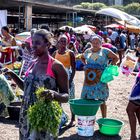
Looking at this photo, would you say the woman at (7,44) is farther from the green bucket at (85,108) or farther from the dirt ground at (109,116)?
the green bucket at (85,108)

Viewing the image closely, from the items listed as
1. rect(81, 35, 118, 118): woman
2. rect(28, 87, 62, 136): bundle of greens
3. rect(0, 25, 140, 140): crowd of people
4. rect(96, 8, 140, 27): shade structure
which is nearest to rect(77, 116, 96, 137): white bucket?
rect(0, 25, 140, 140): crowd of people

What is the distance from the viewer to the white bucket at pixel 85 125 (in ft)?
19.1

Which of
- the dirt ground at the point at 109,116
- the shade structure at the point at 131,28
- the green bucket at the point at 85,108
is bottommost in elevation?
the dirt ground at the point at 109,116

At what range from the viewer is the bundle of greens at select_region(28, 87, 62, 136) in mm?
3176

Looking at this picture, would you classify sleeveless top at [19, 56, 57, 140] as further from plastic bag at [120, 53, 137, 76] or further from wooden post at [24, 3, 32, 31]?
wooden post at [24, 3, 32, 31]

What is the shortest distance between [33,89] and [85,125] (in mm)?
2675

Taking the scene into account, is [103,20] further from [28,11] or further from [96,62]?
[96,62]

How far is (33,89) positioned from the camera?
3.34 meters

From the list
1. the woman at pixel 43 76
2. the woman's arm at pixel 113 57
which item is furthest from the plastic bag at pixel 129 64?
the woman at pixel 43 76

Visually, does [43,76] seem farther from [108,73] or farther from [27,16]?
[27,16]

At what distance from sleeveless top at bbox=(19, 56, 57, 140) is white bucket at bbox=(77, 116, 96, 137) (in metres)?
2.46

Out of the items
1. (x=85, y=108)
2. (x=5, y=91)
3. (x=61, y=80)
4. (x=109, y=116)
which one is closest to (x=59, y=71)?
(x=61, y=80)

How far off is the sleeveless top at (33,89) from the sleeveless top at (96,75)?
9.67 feet

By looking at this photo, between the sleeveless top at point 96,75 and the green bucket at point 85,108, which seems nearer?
the green bucket at point 85,108
